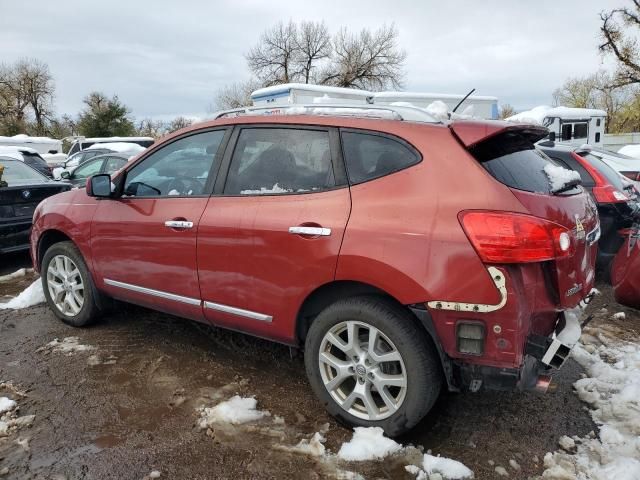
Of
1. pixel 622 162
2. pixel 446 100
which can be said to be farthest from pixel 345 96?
pixel 622 162

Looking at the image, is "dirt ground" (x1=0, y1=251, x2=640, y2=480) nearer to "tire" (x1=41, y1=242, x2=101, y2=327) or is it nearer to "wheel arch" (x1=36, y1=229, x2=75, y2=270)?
"tire" (x1=41, y1=242, x2=101, y2=327)

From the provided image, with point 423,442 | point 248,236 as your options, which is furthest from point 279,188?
point 423,442

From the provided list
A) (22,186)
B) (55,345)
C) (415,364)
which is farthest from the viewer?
(22,186)

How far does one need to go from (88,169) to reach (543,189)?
1095cm

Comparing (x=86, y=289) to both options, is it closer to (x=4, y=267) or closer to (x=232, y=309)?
(x=232, y=309)

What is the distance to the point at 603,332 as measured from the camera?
4273 millimetres

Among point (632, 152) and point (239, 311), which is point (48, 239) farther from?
point (632, 152)

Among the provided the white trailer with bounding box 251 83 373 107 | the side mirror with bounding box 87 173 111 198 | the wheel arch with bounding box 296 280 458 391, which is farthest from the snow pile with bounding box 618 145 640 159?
the side mirror with bounding box 87 173 111 198

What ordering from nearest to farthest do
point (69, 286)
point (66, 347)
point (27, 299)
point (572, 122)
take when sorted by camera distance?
point (66, 347), point (69, 286), point (27, 299), point (572, 122)

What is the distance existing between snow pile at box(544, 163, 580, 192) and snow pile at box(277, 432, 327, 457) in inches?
72.3

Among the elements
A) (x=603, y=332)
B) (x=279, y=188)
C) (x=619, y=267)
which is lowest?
(x=603, y=332)

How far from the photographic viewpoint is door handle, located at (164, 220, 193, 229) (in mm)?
3332

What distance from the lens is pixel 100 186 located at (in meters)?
3.86

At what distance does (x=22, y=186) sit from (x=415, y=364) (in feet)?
20.2
